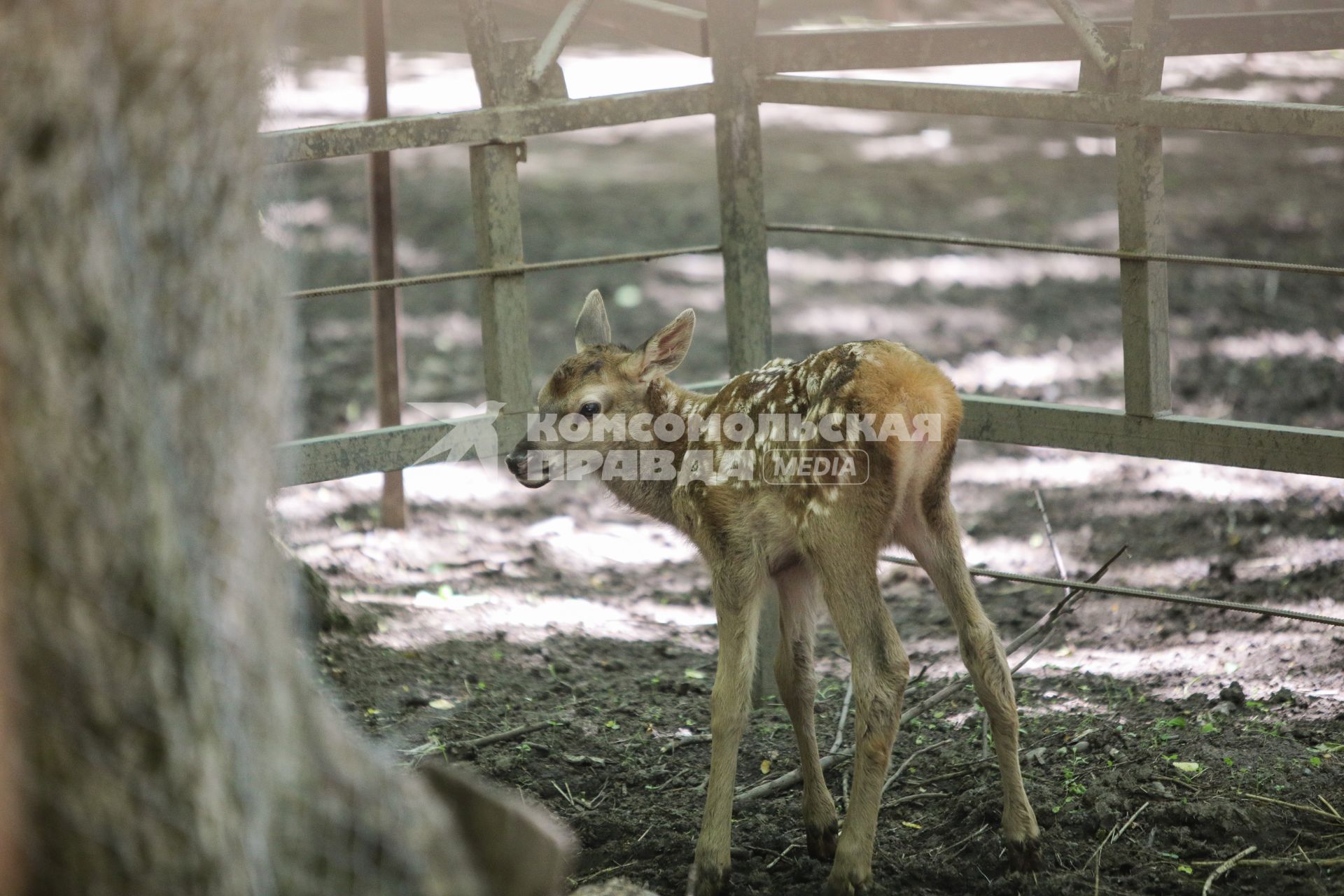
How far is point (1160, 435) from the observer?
4.80 m

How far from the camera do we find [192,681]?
2342mm

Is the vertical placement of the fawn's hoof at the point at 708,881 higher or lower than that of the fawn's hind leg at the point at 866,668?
lower

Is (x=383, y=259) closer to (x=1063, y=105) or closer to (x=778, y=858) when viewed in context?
(x=1063, y=105)

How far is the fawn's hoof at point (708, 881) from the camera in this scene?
4.33 metres

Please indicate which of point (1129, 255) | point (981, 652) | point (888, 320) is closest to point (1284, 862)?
point (981, 652)

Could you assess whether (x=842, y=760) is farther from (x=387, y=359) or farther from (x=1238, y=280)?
(x=1238, y=280)

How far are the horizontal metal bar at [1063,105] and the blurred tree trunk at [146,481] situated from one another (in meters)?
3.27

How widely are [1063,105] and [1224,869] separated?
2.70 m

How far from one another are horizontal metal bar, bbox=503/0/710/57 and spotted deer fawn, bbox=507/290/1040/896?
4.71 feet

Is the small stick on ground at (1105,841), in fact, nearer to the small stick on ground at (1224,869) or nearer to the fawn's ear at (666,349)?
the small stick on ground at (1224,869)

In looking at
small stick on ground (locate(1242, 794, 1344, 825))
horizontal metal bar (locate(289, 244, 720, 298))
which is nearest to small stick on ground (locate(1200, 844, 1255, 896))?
small stick on ground (locate(1242, 794, 1344, 825))

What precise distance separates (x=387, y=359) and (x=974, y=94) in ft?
12.0

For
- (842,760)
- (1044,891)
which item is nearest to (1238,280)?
(842,760)

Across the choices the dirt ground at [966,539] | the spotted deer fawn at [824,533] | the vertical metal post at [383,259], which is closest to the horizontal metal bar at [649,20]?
the vertical metal post at [383,259]
